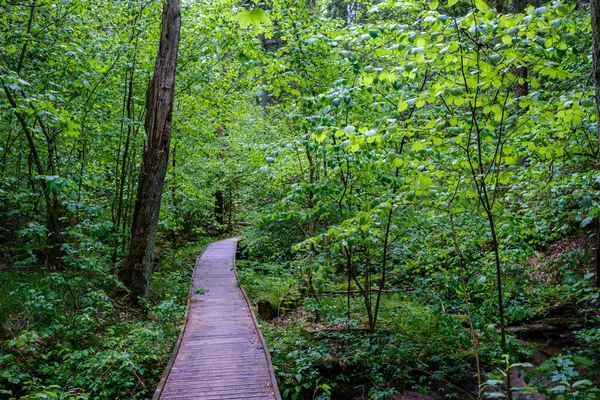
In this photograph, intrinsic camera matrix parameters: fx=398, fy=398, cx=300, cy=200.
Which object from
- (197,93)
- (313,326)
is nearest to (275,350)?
(313,326)

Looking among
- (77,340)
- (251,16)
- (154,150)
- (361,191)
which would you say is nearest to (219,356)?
(77,340)

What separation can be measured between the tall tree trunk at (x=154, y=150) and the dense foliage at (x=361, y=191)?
0.43 meters

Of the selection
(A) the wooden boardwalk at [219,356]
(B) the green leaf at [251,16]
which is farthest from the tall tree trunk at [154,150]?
(B) the green leaf at [251,16]

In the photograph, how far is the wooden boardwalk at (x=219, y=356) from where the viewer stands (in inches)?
211

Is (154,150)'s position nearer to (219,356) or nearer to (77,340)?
(77,340)

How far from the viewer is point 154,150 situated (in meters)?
8.71

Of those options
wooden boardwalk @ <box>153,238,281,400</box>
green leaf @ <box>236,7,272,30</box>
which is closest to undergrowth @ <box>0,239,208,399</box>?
wooden boardwalk @ <box>153,238,281,400</box>

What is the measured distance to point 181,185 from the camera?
12.9m

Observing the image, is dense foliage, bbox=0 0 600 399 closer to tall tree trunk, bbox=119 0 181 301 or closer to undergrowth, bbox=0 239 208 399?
undergrowth, bbox=0 239 208 399

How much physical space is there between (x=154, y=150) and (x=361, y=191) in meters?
4.86

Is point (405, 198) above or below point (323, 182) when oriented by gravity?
below

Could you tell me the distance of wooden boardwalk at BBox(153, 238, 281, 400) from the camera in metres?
5.35

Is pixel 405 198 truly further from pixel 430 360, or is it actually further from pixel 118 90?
pixel 118 90

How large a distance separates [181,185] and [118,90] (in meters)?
3.97
